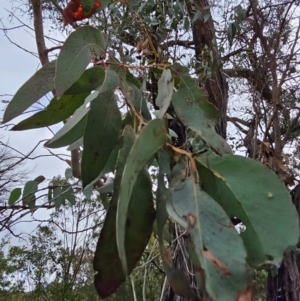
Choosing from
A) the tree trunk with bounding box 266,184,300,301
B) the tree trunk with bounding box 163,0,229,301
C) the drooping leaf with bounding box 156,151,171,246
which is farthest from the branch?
the tree trunk with bounding box 266,184,300,301

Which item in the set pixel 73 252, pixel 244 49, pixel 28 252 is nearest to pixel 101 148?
pixel 244 49

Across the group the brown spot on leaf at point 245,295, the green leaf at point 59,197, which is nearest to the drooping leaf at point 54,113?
the brown spot on leaf at point 245,295

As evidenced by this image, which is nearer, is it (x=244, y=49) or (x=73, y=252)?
(x=244, y=49)

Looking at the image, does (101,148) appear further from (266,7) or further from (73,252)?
(73,252)

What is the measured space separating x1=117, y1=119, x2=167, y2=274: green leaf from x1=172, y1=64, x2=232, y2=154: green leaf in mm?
100

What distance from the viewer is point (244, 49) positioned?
73.5 inches

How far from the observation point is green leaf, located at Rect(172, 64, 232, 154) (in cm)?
35

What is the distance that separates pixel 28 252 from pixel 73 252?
53cm

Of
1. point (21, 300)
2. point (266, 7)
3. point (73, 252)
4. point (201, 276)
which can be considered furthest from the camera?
point (21, 300)

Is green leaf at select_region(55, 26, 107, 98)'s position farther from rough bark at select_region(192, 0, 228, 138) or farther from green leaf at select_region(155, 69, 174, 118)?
rough bark at select_region(192, 0, 228, 138)

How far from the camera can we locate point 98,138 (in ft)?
1.04

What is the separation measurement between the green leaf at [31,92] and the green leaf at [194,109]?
108mm

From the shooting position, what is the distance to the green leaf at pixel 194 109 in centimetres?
35

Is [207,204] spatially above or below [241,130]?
below
